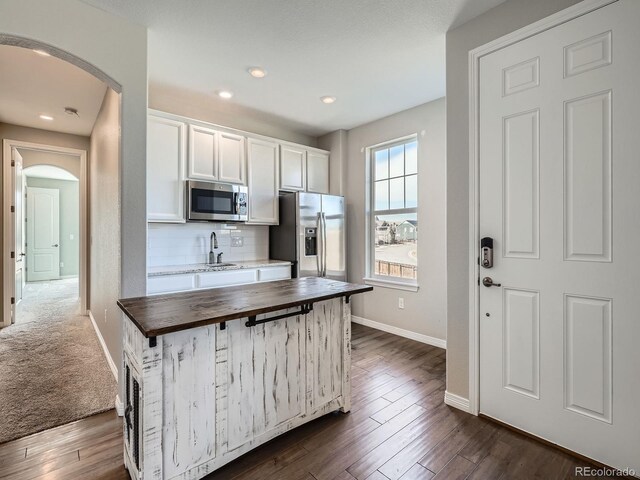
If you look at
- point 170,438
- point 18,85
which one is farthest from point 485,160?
point 18,85

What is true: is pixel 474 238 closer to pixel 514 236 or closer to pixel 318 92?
pixel 514 236

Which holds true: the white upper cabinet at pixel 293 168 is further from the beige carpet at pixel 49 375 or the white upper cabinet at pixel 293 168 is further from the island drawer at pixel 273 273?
the beige carpet at pixel 49 375

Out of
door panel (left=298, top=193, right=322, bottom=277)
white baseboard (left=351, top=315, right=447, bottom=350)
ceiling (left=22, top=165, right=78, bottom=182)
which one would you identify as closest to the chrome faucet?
door panel (left=298, top=193, right=322, bottom=277)

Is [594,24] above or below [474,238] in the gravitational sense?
above

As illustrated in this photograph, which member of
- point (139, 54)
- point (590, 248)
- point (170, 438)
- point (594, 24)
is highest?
point (139, 54)

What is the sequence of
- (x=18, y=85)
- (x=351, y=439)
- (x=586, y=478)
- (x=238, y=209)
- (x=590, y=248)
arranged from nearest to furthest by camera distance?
(x=586, y=478), (x=590, y=248), (x=351, y=439), (x=18, y=85), (x=238, y=209)

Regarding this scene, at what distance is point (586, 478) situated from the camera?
1636 millimetres

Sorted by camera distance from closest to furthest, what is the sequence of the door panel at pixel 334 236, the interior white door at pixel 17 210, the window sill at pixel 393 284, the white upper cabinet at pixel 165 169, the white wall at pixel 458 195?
the white wall at pixel 458 195, the white upper cabinet at pixel 165 169, the window sill at pixel 393 284, the door panel at pixel 334 236, the interior white door at pixel 17 210

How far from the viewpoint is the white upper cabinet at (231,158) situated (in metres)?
3.59

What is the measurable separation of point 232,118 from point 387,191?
7.22 feet

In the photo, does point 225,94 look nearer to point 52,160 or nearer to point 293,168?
point 293,168

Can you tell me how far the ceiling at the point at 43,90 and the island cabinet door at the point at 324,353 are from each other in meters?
3.10

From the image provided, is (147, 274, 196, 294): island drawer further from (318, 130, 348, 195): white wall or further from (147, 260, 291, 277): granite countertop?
(318, 130, 348, 195): white wall

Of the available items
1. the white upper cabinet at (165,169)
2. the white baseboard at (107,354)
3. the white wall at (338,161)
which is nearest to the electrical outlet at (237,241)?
the white upper cabinet at (165,169)
